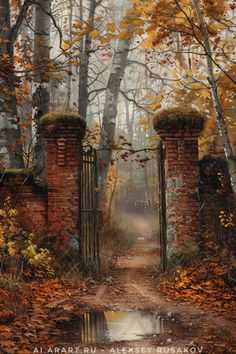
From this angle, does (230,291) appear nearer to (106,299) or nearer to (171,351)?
(106,299)

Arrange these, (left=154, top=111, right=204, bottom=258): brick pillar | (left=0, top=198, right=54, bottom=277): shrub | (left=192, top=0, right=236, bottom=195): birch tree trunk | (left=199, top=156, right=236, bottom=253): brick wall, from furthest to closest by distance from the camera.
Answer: (left=199, top=156, right=236, bottom=253): brick wall → (left=154, top=111, right=204, bottom=258): brick pillar → (left=0, top=198, right=54, bottom=277): shrub → (left=192, top=0, right=236, bottom=195): birch tree trunk

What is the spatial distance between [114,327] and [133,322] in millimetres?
357

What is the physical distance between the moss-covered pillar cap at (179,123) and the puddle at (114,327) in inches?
140

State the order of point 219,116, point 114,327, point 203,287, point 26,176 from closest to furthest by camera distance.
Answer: point 114,327, point 219,116, point 203,287, point 26,176

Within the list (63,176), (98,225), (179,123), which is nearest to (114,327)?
(98,225)

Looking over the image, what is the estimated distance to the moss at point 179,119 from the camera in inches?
315

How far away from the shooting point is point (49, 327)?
521 centimetres

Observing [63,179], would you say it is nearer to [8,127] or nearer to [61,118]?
[61,118]

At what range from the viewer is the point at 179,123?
8.01 metres

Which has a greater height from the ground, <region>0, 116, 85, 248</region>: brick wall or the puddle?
<region>0, 116, 85, 248</region>: brick wall

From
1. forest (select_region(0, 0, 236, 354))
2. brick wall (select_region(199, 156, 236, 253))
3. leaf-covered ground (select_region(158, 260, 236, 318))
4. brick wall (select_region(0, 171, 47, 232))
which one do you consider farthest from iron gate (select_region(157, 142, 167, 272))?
brick wall (select_region(0, 171, 47, 232))

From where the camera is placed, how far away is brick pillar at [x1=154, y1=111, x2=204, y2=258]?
794cm

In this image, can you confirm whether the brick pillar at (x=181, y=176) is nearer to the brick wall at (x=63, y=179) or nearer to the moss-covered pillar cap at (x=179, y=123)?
the moss-covered pillar cap at (x=179, y=123)

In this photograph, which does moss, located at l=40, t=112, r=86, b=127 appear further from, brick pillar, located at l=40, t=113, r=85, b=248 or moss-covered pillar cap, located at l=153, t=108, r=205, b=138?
moss-covered pillar cap, located at l=153, t=108, r=205, b=138
